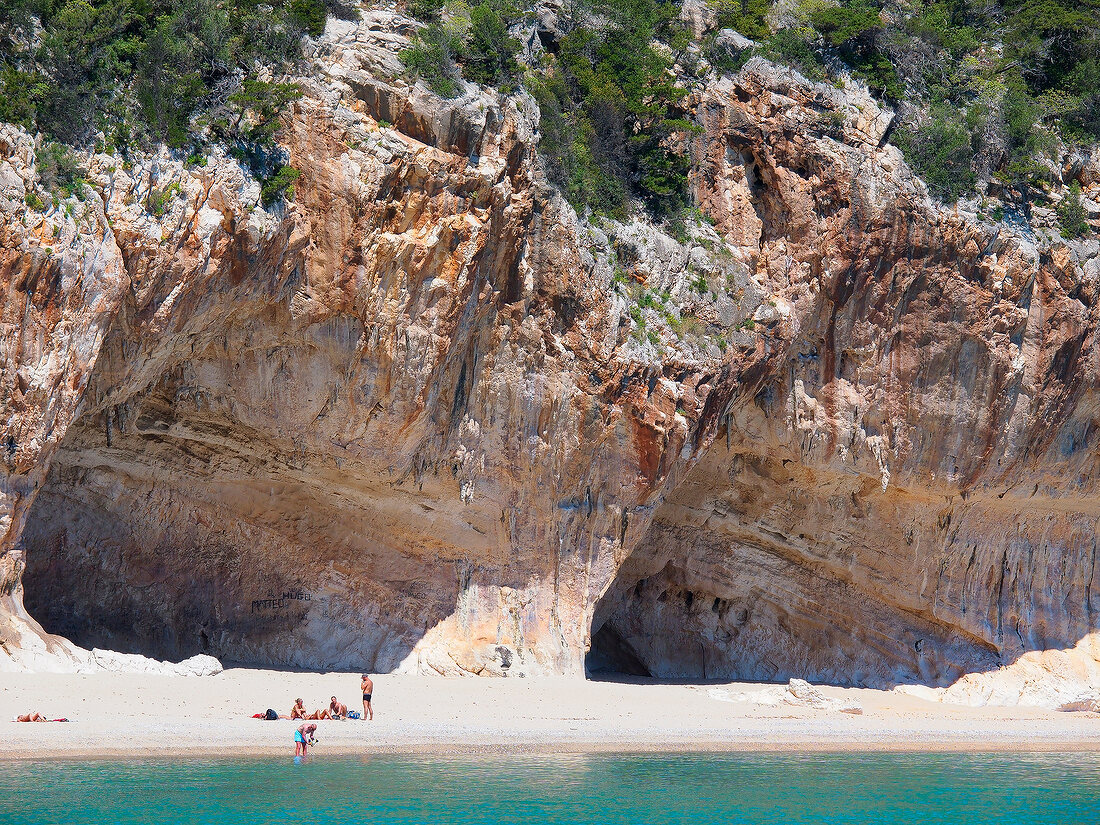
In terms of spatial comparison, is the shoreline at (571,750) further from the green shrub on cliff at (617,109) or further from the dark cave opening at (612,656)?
the green shrub on cliff at (617,109)

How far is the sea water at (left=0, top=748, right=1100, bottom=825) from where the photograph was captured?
10.6 m

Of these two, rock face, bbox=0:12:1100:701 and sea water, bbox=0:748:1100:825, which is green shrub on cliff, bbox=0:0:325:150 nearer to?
rock face, bbox=0:12:1100:701

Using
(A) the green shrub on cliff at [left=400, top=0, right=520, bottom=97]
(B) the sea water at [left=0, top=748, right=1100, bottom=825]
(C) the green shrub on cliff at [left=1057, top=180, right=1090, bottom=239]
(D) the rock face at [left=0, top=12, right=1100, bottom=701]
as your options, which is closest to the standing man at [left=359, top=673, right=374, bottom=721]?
(B) the sea water at [left=0, top=748, right=1100, bottom=825]

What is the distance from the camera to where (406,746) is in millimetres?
13781

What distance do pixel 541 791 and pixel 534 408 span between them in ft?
25.5

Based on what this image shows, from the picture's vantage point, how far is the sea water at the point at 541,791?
34.8 feet

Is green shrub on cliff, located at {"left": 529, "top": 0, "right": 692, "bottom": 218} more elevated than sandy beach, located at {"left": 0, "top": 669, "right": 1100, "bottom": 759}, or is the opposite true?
green shrub on cliff, located at {"left": 529, "top": 0, "right": 692, "bottom": 218}

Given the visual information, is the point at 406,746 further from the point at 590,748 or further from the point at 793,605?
the point at 793,605

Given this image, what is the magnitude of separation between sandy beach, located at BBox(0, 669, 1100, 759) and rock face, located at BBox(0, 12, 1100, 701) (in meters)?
1.67

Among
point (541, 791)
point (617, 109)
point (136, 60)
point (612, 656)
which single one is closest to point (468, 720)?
point (541, 791)

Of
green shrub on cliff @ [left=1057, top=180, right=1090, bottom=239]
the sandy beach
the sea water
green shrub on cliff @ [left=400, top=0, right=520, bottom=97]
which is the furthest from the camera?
green shrub on cliff @ [left=1057, top=180, right=1090, bottom=239]

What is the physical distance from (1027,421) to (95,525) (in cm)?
1642

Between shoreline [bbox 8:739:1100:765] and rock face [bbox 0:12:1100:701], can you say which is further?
rock face [bbox 0:12:1100:701]

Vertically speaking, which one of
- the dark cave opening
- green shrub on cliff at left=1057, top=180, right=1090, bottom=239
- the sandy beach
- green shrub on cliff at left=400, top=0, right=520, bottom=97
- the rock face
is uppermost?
green shrub on cliff at left=400, top=0, right=520, bottom=97
